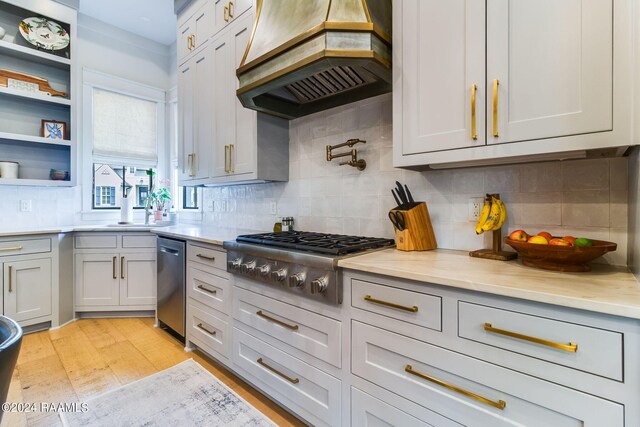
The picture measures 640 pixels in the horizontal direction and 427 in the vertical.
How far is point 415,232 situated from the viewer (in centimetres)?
163

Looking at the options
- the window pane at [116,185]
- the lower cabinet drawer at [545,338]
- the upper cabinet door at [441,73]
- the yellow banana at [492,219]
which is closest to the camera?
the lower cabinet drawer at [545,338]

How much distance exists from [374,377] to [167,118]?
13.5ft

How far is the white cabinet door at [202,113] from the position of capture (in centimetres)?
274

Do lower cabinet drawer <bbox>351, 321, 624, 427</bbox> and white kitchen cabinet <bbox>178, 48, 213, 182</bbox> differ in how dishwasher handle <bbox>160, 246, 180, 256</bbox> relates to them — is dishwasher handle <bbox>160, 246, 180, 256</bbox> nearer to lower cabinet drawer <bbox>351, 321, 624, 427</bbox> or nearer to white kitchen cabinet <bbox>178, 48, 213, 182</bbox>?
white kitchen cabinet <bbox>178, 48, 213, 182</bbox>

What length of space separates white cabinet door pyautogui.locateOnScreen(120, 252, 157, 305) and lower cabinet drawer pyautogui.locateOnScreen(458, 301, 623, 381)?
10.2 feet

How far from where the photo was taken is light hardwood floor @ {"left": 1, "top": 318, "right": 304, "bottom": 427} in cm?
186

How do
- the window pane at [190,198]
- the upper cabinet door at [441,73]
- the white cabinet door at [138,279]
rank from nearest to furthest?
the upper cabinet door at [441,73] < the white cabinet door at [138,279] < the window pane at [190,198]

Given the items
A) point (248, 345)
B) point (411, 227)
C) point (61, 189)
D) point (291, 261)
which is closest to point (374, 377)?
point (291, 261)

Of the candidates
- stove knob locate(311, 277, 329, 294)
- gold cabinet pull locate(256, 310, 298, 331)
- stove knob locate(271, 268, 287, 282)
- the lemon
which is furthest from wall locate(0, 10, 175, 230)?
the lemon

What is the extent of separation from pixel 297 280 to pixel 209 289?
1.03m

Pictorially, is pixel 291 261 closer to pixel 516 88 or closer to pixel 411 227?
pixel 411 227

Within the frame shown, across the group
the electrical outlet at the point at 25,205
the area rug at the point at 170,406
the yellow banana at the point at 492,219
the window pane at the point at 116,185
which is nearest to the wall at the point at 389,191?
the yellow banana at the point at 492,219

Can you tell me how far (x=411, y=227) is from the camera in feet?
5.33

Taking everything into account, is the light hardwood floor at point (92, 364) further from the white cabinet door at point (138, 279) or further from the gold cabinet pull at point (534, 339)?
the gold cabinet pull at point (534, 339)
